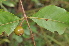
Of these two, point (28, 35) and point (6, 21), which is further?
point (28, 35)

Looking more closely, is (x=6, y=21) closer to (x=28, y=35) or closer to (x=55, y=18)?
(x=55, y=18)

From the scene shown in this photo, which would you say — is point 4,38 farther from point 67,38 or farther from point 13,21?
point 13,21

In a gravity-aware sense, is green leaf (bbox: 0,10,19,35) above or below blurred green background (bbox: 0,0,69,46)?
above

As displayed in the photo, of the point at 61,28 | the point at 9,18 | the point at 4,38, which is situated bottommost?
the point at 4,38

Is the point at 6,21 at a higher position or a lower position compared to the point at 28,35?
higher

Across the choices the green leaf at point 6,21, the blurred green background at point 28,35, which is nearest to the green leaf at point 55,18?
the green leaf at point 6,21

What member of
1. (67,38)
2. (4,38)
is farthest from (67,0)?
(4,38)

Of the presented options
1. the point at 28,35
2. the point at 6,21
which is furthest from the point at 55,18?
the point at 28,35

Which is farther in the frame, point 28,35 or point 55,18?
point 28,35

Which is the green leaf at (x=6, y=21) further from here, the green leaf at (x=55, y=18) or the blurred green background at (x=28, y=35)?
the blurred green background at (x=28, y=35)

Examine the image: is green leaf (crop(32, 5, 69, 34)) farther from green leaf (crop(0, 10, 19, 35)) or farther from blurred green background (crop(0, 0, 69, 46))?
blurred green background (crop(0, 0, 69, 46))

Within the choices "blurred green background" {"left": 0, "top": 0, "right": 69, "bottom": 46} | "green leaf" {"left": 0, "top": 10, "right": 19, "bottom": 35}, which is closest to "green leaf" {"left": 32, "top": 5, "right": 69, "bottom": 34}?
"green leaf" {"left": 0, "top": 10, "right": 19, "bottom": 35}
